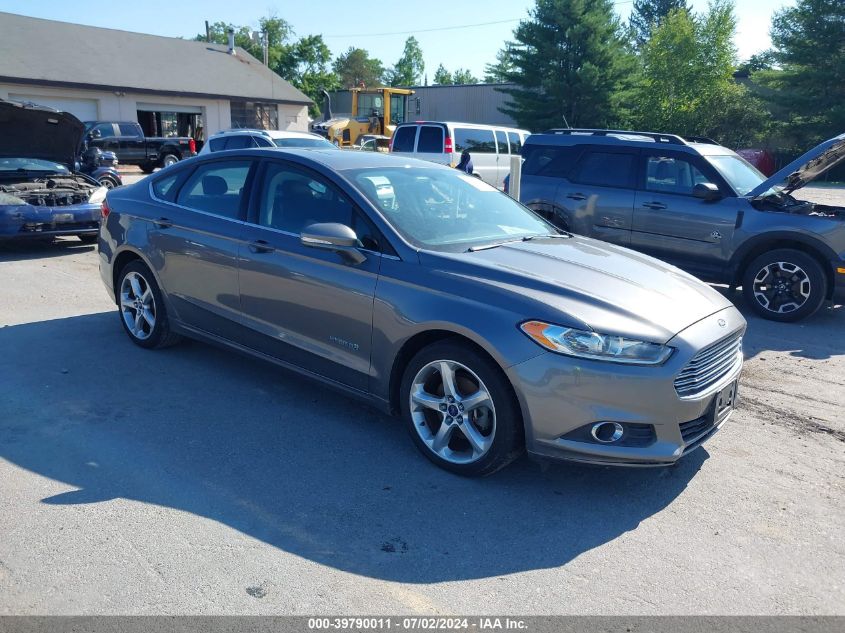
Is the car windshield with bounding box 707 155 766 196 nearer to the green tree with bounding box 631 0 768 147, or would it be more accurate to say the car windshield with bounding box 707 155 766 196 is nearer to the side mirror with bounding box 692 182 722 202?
the side mirror with bounding box 692 182 722 202

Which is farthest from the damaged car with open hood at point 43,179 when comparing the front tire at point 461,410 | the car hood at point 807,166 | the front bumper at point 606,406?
the car hood at point 807,166

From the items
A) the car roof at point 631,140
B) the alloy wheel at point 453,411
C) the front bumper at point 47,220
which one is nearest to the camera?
the alloy wheel at point 453,411

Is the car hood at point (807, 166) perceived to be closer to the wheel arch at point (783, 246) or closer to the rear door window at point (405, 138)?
the wheel arch at point (783, 246)

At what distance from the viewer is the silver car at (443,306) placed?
11.8 feet

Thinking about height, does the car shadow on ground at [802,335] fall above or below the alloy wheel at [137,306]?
below

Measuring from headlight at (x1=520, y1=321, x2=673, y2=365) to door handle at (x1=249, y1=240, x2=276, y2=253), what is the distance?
208 cm

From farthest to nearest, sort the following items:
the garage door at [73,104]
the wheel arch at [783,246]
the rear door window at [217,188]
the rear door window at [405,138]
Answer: the garage door at [73,104] → the rear door window at [405,138] → the wheel arch at [783,246] → the rear door window at [217,188]

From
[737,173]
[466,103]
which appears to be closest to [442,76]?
[466,103]

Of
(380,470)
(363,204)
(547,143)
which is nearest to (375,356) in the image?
(380,470)

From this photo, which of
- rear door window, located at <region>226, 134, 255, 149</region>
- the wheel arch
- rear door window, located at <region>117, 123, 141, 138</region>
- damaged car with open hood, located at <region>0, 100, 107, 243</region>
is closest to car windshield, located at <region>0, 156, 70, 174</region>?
damaged car with open hood, located at <region>0, 100, 107, 243</region>

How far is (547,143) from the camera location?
9.70 m

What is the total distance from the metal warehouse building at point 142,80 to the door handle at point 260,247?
92.0 ft

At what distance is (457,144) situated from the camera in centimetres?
1739

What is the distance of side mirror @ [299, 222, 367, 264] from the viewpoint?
419 cm
